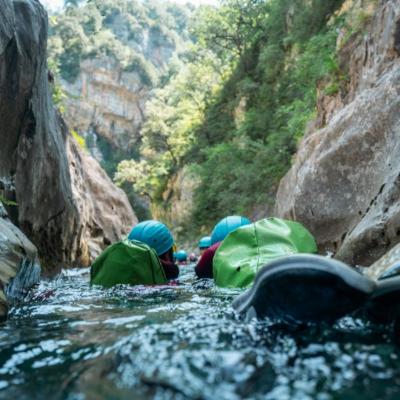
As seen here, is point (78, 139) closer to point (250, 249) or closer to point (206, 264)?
point (206, 264)

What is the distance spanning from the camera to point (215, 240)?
4.34m

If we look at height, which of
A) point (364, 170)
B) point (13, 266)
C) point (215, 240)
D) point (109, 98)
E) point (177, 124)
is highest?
point (109, 98)

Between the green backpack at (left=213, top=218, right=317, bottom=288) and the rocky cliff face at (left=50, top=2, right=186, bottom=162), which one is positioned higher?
the rocky cliff face at (left=50, top=2, right=186, bottom=162)

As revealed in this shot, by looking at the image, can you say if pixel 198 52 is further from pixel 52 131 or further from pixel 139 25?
pixel 139 25

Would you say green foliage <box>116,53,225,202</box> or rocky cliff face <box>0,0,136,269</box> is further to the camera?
green foliage <box>116,53,225,202</box>

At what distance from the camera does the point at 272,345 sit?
46.5 inches

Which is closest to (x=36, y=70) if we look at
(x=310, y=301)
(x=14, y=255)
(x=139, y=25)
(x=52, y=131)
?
(x=52, y=131)

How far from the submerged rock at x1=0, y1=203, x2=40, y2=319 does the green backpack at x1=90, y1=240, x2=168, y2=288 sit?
0.58 metres

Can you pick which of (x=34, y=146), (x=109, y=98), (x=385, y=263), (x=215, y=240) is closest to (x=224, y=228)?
(x=215, y=240)

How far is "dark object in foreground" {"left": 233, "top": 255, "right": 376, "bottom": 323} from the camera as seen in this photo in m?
1.21

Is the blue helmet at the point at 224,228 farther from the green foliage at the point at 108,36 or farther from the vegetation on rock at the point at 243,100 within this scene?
the green foliage at the point at 108,36

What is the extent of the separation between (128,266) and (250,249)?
1058 mm

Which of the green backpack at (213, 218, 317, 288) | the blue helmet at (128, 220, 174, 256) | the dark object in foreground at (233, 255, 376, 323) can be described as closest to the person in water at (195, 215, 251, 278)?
the blue helmet at (128, 220, 174, 256)

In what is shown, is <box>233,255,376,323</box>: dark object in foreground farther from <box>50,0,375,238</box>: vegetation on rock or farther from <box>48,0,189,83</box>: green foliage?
<box>48,0,189,83</box>: green foliage
